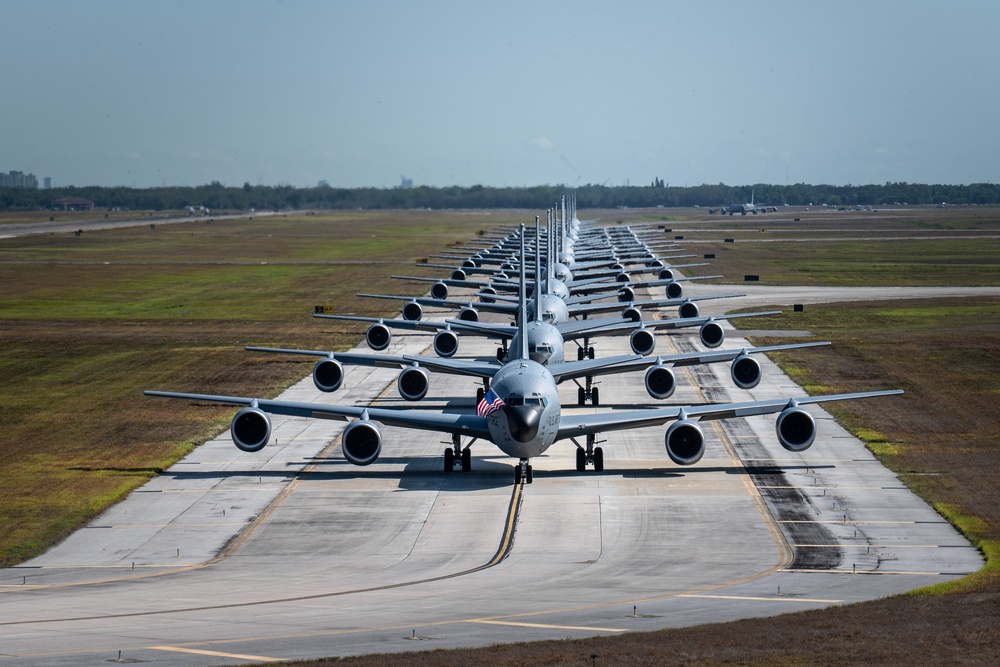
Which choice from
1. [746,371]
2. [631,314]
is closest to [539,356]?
[746,371]

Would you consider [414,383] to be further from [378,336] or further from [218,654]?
[218,654]

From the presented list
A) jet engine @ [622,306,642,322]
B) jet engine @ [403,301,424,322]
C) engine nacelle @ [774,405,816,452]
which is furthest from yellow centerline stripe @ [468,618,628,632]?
jet engine @ [403,301,424,322]

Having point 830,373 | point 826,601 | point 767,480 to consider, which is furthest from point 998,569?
→ point 830,373

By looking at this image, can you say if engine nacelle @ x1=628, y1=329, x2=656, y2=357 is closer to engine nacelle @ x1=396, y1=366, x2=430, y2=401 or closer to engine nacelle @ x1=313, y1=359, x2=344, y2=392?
engine nacelle @ x1=396, y1=366, x2=430, y2=401

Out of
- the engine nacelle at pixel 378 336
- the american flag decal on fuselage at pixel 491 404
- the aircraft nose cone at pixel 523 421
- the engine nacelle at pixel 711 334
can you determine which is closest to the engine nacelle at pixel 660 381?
the american flag decal on fuselage at pixel 491 404

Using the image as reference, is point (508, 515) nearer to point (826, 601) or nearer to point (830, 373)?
point (826, 601)

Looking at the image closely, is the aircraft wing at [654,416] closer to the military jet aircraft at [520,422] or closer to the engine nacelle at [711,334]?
the military jet aircraft at [520,422]
